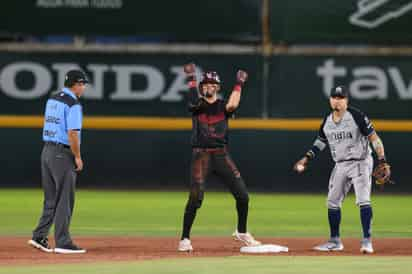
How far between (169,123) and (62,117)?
915cm

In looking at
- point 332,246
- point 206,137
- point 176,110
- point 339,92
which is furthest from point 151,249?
point 176,110

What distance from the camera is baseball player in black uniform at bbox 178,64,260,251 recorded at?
39.7 feet

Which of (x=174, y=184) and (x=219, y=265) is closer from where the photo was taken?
(x=219, y=265)

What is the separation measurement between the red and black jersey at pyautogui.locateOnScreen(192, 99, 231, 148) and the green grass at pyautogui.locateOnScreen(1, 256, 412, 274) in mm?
1375

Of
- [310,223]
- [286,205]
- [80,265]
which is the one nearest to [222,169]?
[80,265]

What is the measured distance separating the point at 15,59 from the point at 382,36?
254 inches

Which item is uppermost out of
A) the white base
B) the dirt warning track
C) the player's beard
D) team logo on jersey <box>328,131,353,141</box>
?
the player's beard

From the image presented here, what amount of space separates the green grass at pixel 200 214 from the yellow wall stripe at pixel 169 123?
45.2 inches

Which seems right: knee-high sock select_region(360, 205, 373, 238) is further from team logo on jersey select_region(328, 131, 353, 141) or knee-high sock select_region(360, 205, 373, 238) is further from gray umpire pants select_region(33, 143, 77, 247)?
gray umpire pants select_region(33, 143, 77, 247)

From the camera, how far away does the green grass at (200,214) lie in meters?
14.8

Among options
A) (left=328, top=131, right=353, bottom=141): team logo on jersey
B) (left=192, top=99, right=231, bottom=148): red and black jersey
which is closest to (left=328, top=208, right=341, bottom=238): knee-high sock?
(left=328, top=131, right=353, bottom=141): team logo on jersey

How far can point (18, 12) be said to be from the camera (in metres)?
21.0

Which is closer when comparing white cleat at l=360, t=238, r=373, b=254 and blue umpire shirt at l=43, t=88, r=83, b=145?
blue umpire shirt at l=43, t=88, r=83, b=145

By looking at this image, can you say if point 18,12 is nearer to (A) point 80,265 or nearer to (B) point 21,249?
(B) point 21,249
